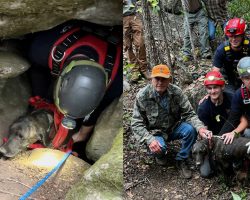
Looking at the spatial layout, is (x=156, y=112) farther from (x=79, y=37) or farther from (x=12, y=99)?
(x=12, y=99)

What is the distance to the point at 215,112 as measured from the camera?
2207 mm

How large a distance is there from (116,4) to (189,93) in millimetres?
641

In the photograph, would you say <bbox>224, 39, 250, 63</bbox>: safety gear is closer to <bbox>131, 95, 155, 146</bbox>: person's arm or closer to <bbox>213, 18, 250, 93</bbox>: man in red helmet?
<bbox>213, 18, 250, 93</bbox>: man in red helmet

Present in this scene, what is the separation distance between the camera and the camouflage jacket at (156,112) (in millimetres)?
2352

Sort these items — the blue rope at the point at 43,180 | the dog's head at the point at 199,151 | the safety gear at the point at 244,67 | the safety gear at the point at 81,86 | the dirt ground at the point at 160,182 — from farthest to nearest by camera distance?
1. the safety gear at the point at 81,86
2. the blue rope at the point at 43,180
3. the dog's head at the point at 199,151
4. the safety gear at the point at 244,67
5. the dirt ground at the point at 160,182

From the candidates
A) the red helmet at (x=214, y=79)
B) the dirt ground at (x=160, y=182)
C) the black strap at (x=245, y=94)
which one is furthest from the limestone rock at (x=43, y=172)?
the black strap at (x=245, y=94)

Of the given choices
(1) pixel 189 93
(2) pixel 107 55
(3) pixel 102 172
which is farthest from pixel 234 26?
(3) pixel 102 172

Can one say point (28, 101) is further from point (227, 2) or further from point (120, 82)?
point (227, 2)

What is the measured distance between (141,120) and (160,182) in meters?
0.40

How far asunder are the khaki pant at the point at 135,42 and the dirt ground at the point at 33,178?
0.72 m

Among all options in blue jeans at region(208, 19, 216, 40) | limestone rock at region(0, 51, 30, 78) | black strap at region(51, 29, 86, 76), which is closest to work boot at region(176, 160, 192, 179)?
blue jeans at region(208, 19, 216, 40)

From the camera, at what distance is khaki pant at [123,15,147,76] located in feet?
7.66

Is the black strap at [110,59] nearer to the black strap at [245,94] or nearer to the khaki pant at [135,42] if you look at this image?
the khaki pant at [135,42]

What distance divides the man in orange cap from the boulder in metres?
0.44
